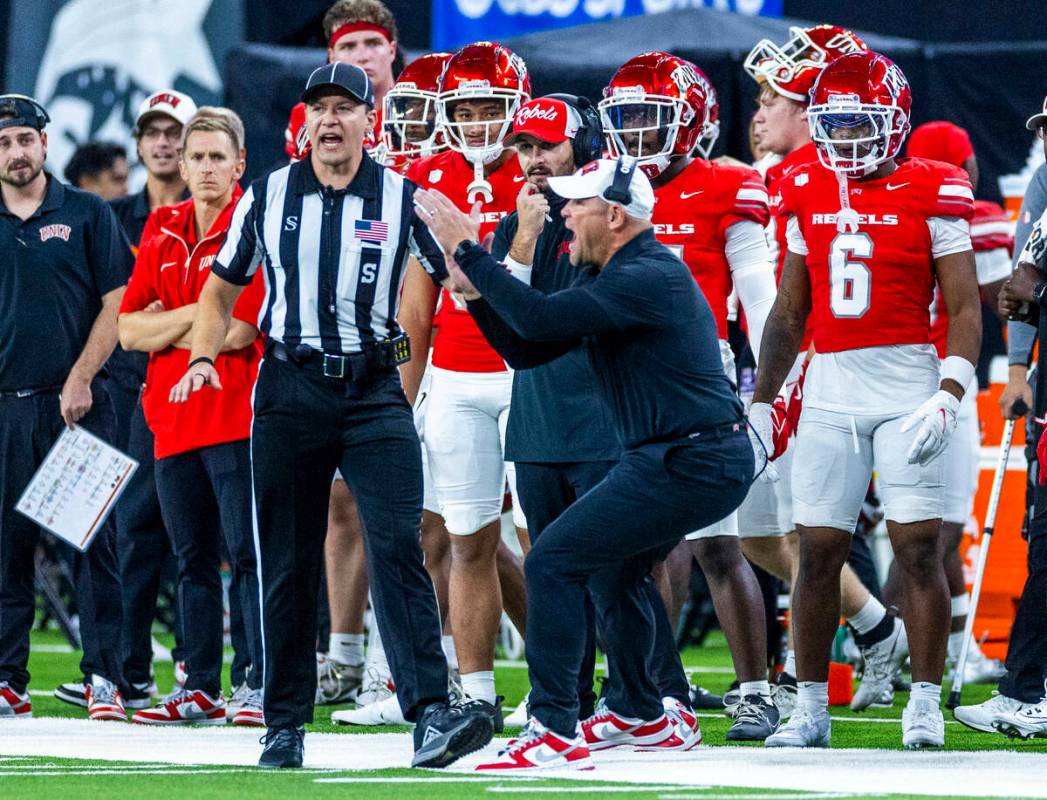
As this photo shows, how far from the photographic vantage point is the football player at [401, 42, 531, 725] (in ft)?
21.4

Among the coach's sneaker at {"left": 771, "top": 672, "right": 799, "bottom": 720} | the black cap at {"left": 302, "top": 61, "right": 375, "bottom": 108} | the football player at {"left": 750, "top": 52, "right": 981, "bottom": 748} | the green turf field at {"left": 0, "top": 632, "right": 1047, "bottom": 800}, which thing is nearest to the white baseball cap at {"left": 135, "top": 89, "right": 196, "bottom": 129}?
the green turf field at {"left": 0, "top": 632, "right": 1047, "bottom": 800}

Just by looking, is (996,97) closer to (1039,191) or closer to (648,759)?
(1039,191)

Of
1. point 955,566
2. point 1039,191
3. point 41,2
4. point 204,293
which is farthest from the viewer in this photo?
point 41,2

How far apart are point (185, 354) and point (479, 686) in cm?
153

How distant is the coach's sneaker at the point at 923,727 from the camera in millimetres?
5926

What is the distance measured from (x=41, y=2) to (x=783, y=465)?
23.4ft

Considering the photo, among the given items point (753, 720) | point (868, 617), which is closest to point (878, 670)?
point (868, 617)

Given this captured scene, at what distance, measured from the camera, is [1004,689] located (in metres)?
6.35

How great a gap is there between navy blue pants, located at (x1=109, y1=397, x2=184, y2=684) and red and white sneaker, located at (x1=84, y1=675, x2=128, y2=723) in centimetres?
18

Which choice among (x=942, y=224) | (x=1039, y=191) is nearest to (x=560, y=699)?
(x=942, y=224)

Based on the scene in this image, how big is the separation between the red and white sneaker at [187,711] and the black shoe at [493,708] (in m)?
1.00

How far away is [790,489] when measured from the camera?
7.18 metres

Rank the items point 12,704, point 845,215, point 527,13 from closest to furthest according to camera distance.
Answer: point 845,215, point 12,704, point 527,13

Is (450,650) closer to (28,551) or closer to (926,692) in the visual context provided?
(28,551)
